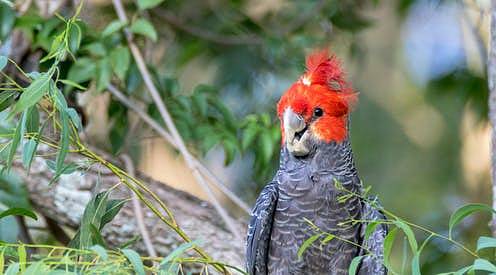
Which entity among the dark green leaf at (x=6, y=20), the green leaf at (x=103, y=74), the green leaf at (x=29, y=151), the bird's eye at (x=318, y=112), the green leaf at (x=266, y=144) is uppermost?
the dark green leaf at (x=6, y=20)

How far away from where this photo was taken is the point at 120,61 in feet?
12.1

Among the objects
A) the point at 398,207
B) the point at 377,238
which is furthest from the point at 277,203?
the point at 398,207

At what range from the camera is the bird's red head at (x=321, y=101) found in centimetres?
299

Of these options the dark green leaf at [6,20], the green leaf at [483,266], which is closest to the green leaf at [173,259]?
the green leaf at [483,266]

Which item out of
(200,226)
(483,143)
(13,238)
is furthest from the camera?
(483,143)

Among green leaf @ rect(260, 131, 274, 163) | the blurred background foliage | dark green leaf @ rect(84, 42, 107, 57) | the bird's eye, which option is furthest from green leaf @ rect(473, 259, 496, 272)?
dark green leaf @ rect(84, 42, 107, 57)

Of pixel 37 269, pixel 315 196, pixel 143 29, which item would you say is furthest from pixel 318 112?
pixel 37 269

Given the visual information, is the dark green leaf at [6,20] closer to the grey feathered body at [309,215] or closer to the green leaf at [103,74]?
the green leaf at [103,74]

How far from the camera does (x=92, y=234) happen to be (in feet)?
8.00

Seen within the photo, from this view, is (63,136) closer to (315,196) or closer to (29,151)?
(29,151)

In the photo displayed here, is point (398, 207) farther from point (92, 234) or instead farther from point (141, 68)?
point (92, 234)

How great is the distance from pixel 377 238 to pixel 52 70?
143cm

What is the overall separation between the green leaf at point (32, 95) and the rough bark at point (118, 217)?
1.54 metres

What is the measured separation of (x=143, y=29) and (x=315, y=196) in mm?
1155
